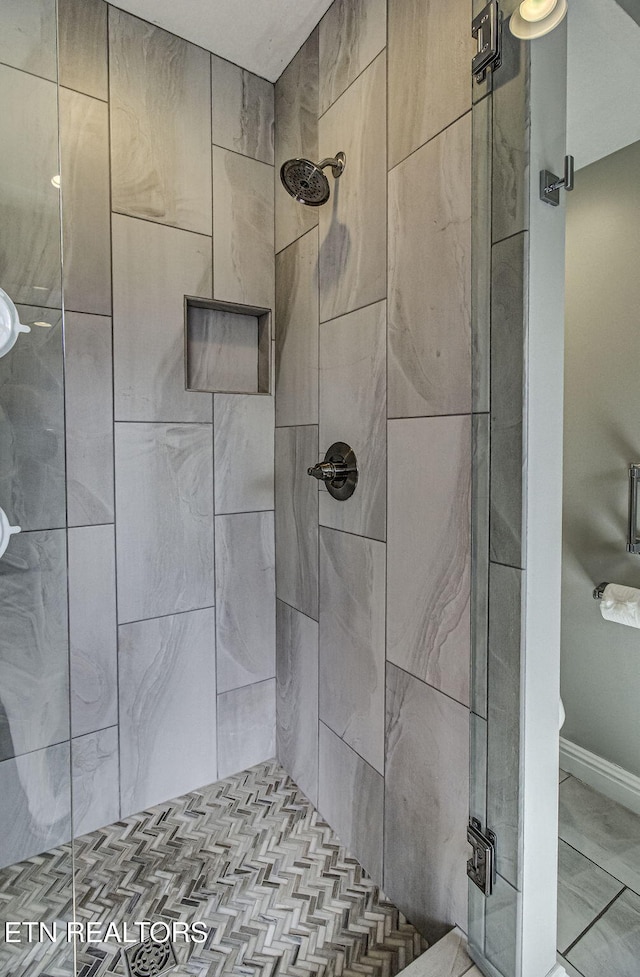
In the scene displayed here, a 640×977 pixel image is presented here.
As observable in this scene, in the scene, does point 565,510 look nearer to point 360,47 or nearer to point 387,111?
point 387,111

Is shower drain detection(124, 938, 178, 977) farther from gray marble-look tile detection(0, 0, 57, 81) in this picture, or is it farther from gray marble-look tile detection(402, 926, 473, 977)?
gray marble-look tile detection(0, 0, 57, 81)

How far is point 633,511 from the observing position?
2.97 feet

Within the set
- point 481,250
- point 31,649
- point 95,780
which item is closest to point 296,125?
point 481,250

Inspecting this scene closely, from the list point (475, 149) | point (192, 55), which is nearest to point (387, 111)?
point (475, 149)

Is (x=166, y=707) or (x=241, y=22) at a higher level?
(x=241, y=22)

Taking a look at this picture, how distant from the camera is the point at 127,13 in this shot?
1.41m

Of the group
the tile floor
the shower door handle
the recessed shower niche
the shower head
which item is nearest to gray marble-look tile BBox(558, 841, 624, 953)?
the tile floor

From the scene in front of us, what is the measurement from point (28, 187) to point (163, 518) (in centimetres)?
89

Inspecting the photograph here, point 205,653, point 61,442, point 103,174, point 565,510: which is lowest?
point 205,653

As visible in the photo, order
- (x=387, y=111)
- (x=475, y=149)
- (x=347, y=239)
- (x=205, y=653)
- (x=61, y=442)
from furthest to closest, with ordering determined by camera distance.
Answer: (x=205, y=653)
(x=347, y=239)
(x=387, y=111)
(x=61, y=442)
(x=475, y=149)

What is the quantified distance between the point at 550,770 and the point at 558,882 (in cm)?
24

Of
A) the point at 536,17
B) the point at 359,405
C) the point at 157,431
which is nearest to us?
the point at 536,17

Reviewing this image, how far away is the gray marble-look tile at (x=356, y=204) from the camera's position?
1189 mm

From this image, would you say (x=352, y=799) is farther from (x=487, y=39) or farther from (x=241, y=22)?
(x=241, y=22)
